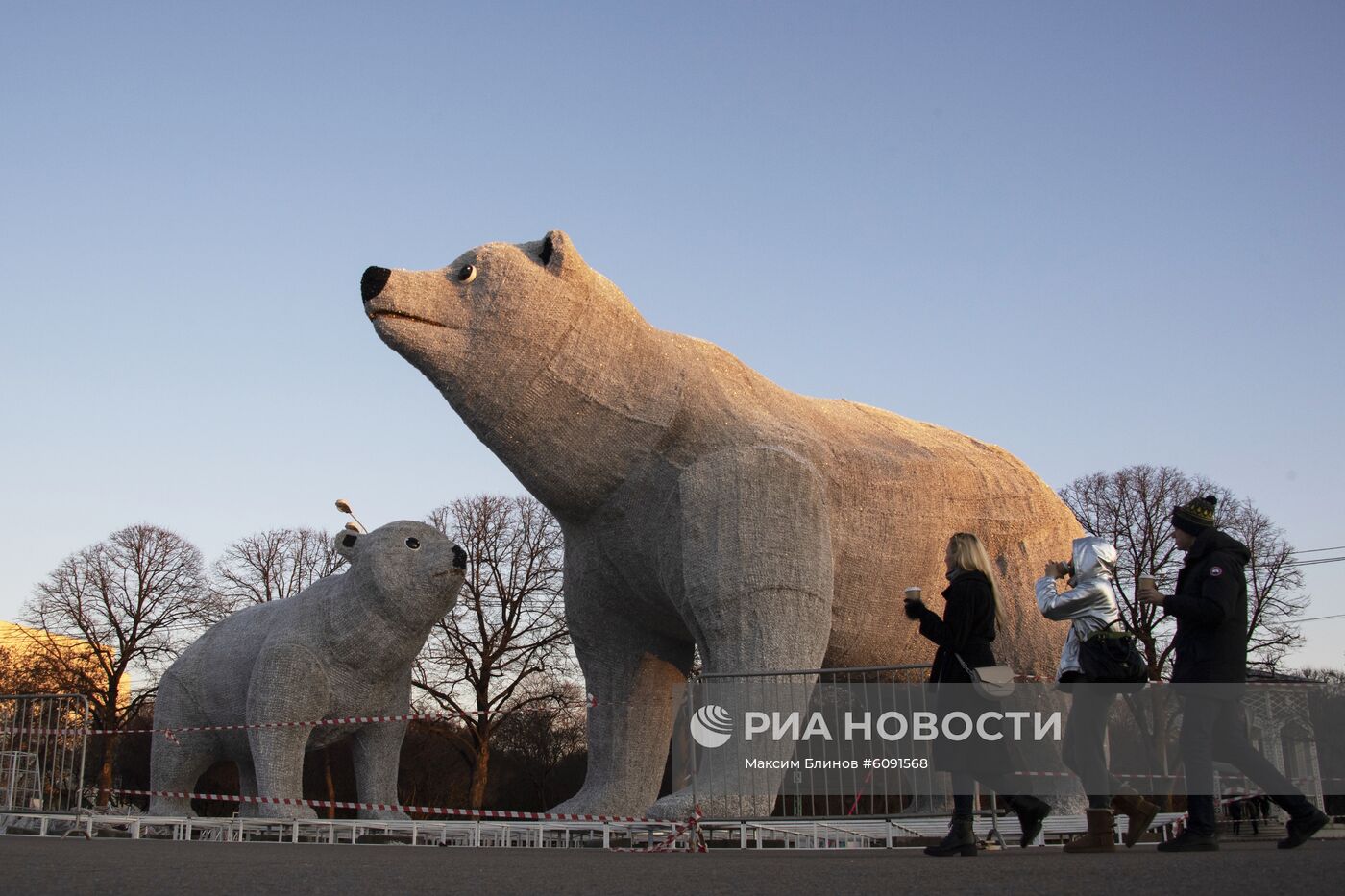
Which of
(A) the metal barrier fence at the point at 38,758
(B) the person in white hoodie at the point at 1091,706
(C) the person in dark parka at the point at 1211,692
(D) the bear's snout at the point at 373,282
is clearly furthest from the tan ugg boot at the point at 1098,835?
(A) the metal barrier fence at the point at 38,758

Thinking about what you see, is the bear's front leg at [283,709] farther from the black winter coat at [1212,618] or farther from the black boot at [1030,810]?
the black winter coat at [1212,618]

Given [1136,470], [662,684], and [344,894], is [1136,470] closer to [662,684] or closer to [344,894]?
[662,684]

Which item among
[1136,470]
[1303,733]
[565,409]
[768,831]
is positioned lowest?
[768,831]

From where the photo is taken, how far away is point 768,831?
26.0 feet

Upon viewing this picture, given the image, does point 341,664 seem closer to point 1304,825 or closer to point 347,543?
point 347,543

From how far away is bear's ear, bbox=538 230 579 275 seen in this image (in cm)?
798

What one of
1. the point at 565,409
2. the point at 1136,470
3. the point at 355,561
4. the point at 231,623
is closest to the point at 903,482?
the point at 565,409

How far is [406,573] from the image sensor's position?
11219mm

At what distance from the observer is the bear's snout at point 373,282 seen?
302 inches

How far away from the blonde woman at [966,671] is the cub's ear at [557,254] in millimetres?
3513

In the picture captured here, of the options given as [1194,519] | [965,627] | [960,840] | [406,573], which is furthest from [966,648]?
[406,573]

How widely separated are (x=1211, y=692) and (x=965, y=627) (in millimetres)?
973

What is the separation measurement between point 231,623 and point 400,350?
6112 millimetres

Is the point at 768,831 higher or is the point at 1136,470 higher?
the point at 1136,470
